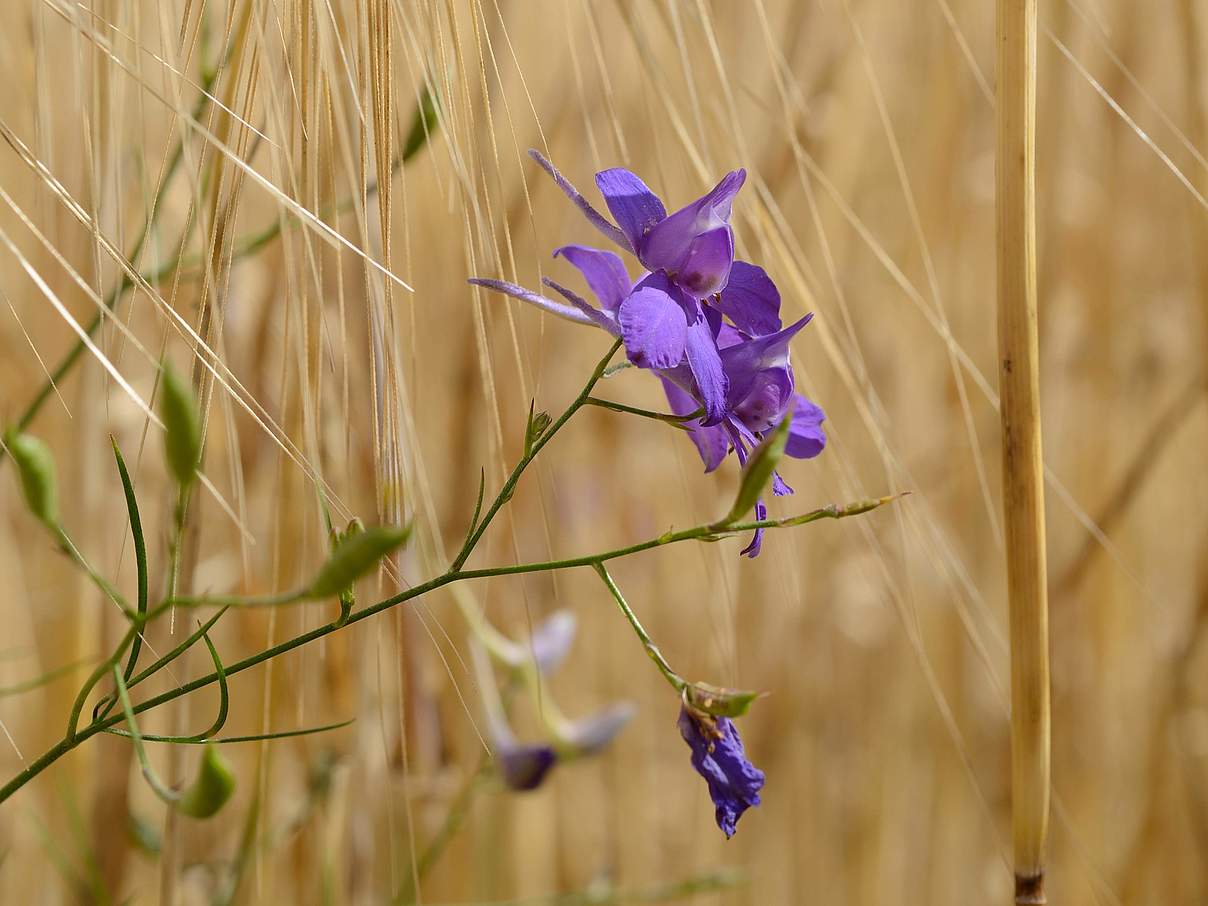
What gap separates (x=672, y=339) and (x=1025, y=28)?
0.57 feet

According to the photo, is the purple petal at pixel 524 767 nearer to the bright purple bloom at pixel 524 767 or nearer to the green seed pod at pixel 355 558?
the bright purple bloom at pixel 524 767

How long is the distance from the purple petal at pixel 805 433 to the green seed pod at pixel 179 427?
184 mm

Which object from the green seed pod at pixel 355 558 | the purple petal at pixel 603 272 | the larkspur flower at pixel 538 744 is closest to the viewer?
the green seed pod at pixel 355 558

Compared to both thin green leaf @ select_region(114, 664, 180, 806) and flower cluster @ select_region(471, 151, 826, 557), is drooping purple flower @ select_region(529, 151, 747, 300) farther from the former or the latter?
thin green leaf @ select_region(114, 664, 180, 806)

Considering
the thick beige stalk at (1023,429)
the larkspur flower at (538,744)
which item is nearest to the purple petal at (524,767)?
the larkspur flower at (538,744)

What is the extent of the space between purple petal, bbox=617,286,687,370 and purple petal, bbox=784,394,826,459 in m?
0.06

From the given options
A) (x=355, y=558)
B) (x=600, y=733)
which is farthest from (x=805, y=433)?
(x=600, y=733)

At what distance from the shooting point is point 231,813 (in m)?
0.86

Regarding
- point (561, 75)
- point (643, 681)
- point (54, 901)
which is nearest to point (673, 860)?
point (643, 681)

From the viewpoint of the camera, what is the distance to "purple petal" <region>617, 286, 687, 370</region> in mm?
330

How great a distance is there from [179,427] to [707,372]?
0.14 m

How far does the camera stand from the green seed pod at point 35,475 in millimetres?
291

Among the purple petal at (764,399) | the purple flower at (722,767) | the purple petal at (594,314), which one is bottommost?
the purple flower at (722,767)

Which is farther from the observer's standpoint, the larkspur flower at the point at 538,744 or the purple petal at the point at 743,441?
the larkspur flower at the point at 538,744
